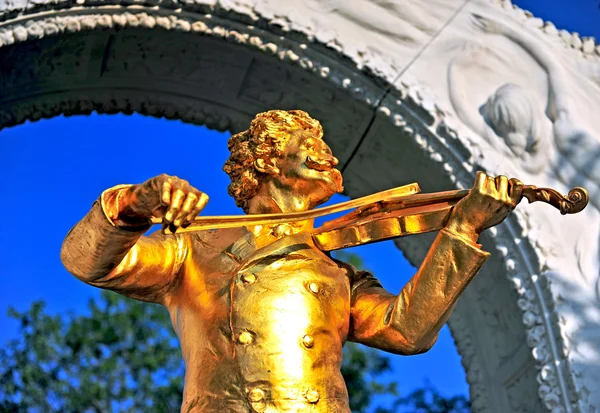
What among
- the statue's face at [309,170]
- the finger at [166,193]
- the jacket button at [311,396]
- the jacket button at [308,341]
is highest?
the statue's face at [309,170]

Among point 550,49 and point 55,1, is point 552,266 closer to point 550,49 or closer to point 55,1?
point 550,49

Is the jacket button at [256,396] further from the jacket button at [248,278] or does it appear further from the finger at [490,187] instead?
the finger at [490,187]

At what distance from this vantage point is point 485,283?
463 cm

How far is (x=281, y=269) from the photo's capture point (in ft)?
8.82

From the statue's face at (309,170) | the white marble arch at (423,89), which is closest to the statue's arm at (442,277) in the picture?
the statue's face at (309,170)

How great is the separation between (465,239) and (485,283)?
2115 mm

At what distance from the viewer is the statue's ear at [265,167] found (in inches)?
115

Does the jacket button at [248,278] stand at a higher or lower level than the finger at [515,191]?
lower

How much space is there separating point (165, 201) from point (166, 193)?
0.02 metres

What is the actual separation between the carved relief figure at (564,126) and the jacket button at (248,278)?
7.23 ft

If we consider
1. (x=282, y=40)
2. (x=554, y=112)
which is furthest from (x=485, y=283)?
(x=282, y=40)

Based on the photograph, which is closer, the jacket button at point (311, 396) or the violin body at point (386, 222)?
the jacket button at point (311, 396)

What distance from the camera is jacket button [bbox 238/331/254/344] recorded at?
8.39 ft

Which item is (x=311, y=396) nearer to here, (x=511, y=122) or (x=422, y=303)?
(x=422, y=303)
